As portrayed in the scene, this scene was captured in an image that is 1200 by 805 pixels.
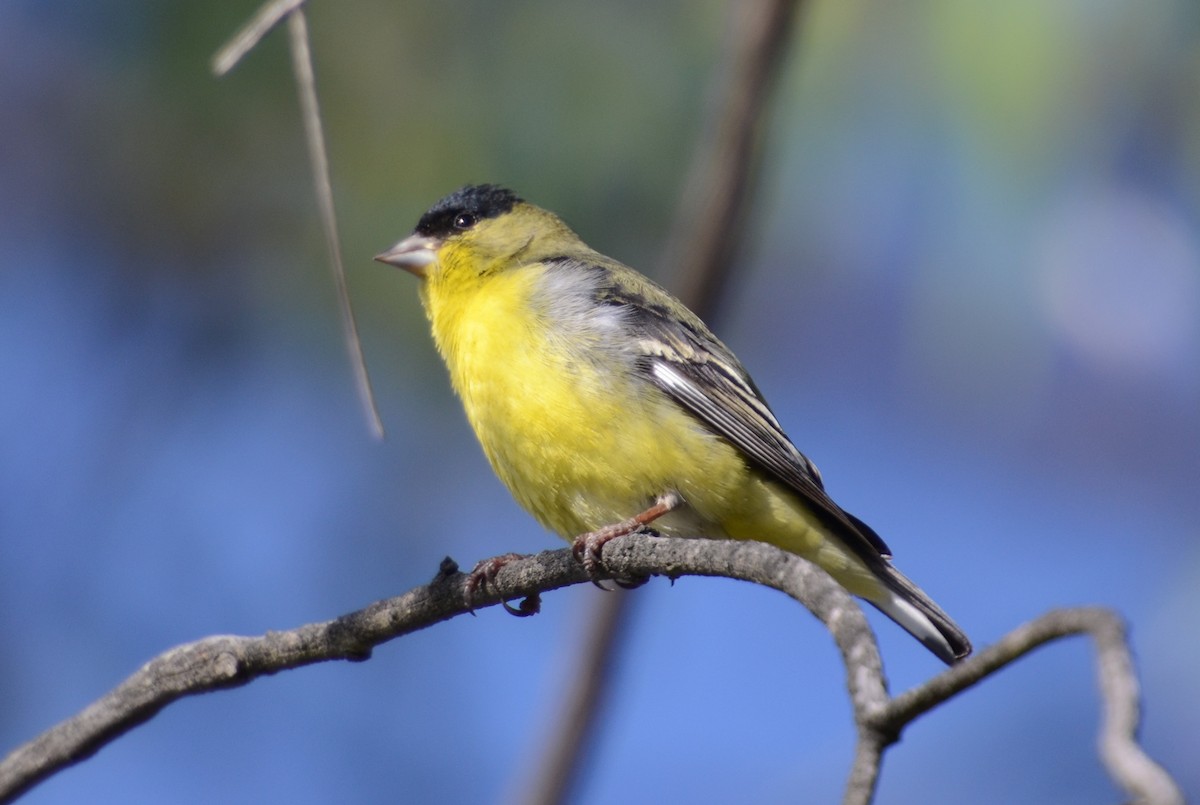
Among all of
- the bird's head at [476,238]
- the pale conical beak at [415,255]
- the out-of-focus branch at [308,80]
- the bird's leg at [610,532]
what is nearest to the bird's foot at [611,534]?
the bird's leg at [610,532]

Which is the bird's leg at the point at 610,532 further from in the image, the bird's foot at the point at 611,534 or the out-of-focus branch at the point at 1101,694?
the out-of-focus branch at the point at 1101,694

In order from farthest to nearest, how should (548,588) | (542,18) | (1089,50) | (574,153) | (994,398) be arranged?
(994,398) → (542,18) → (574,153) → (1089,50) → (548,588)

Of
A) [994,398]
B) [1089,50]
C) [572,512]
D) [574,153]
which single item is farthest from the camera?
[994,398]

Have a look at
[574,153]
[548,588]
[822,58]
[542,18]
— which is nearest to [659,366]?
[548,588]

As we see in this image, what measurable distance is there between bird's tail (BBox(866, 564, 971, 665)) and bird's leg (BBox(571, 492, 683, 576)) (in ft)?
2.46

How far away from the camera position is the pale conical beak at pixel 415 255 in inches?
215

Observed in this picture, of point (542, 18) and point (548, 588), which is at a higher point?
point (542, 18)

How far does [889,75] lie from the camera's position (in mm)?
6574

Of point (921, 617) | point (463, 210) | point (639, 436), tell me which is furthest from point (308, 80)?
point (921, 617)

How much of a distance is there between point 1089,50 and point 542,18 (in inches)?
109

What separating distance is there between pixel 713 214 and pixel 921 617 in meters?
1.50

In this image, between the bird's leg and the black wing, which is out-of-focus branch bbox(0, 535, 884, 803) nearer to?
the bird's leg

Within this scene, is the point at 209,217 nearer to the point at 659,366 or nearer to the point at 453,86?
the point at 453,86

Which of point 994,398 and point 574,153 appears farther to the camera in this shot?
point 994,398
